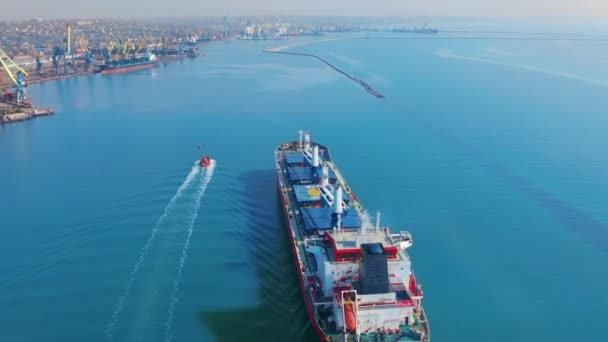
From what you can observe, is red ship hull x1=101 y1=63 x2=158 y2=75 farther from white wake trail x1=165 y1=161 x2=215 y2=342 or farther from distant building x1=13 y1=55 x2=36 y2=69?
white wake trail x1=165 y1=161 x2=215 y2=342

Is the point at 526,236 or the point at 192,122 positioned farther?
the point at 192,122

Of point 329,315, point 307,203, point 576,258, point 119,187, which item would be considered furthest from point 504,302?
point 119,187

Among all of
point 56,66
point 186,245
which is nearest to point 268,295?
point 186,245

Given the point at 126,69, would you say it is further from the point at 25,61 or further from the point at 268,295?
the point at 268,295

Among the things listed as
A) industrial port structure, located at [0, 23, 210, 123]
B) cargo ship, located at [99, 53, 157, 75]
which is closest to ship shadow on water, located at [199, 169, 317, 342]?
industrial port structure, located at [0, 23, 210, 123]

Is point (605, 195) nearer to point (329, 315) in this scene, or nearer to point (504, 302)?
point (504, 302)

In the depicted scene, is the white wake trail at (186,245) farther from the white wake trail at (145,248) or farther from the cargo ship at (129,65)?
the cargo ship at (129,65)

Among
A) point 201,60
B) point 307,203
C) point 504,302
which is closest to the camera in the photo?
point 504,302
